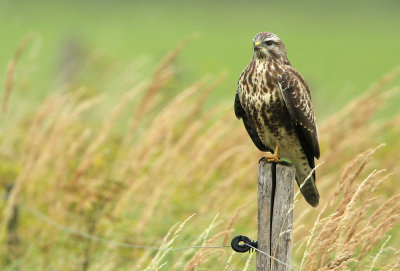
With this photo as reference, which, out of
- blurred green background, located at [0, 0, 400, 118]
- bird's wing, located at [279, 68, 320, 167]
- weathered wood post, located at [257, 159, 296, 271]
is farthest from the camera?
blurred green background, located at [0, 0, 400, 118]

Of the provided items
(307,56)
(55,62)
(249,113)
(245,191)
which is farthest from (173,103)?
(307,56)

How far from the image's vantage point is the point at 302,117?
13.3 ft

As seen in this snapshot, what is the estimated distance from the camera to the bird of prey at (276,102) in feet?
13.2

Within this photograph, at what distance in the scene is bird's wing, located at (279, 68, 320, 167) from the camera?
3986 millimetres

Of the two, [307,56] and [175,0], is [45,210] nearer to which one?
[307,56]

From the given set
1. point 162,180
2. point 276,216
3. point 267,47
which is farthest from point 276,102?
point 162,180

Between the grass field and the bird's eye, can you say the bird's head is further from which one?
the grass field

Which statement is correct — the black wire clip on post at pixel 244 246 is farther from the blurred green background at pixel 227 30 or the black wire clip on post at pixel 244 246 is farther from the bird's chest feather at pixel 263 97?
the blurred green background at pixel 227 30

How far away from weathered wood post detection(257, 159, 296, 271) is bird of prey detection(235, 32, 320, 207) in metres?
0.82

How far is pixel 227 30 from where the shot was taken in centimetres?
3123

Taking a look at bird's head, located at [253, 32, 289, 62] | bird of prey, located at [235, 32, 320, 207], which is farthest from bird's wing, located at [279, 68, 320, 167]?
bird's head, located at [253, 32, 289, 62]

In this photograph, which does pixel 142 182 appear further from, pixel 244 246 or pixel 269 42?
pixel 244 246

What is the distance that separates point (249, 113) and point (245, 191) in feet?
5.92

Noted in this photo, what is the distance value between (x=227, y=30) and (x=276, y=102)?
27574mm
